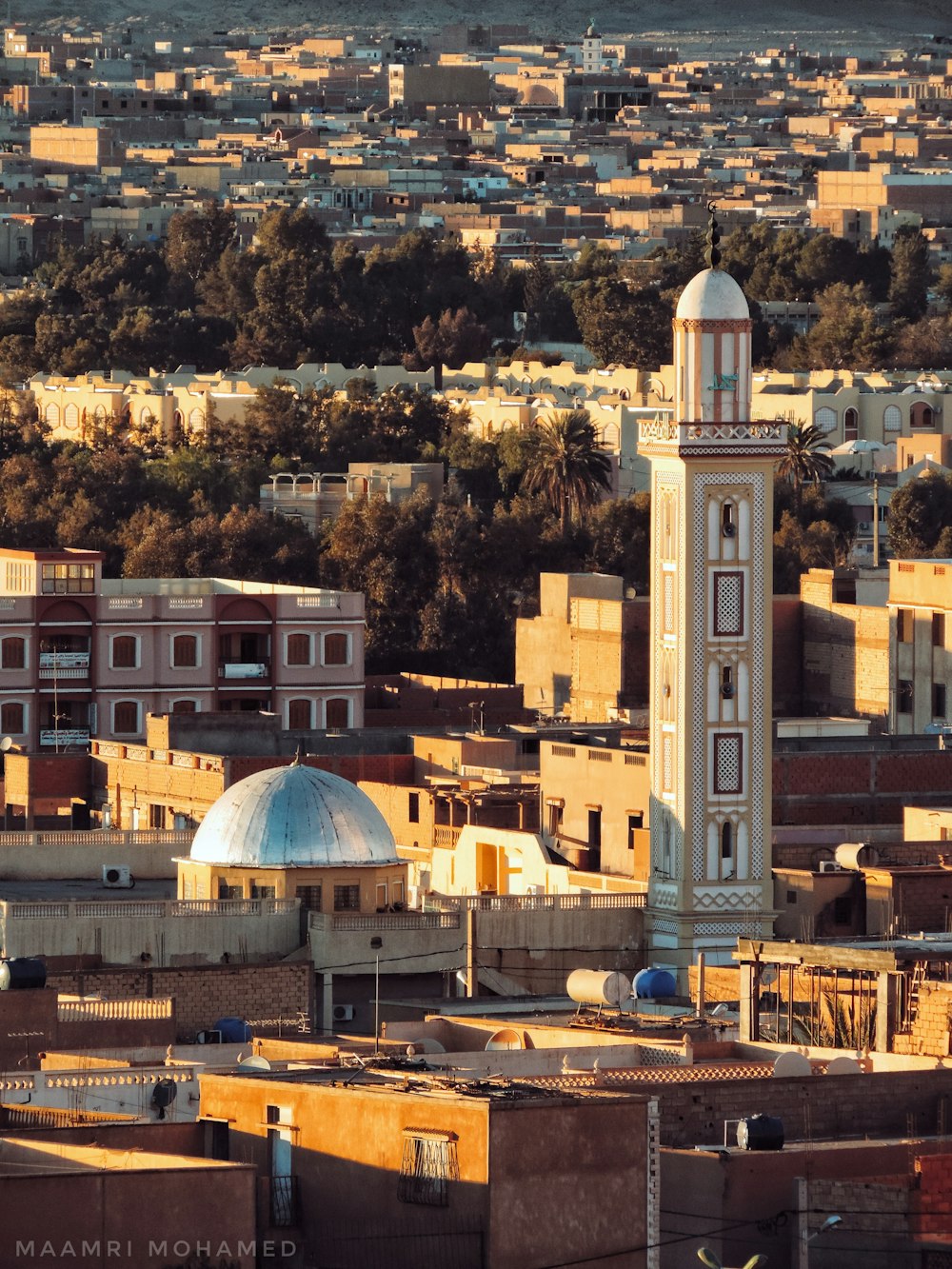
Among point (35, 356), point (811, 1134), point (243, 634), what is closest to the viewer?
point (811, 1134)

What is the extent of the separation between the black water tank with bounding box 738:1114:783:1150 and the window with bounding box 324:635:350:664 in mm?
40562

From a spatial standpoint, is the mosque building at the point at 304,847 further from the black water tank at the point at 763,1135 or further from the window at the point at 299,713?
the window at the point at 299,713

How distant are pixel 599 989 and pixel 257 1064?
6.37 m

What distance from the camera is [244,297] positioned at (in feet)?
363

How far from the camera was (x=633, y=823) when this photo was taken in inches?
1596

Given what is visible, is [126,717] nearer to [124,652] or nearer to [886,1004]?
[124,652]

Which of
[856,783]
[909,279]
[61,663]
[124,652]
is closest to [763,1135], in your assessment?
[856,783]

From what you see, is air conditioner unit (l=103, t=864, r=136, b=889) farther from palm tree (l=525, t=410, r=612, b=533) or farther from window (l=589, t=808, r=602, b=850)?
palm tree (l=525, t=410, r=612, b=533)

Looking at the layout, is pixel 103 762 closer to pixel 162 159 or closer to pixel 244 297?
pixel 244 297

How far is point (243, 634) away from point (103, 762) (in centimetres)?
1346

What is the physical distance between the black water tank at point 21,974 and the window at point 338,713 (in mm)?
31539

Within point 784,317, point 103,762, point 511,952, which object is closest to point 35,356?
point 784,317

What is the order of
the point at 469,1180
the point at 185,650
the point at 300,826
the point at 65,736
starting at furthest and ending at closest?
the point at 185,650, the point at 65,736, the point at 300,826, the point at 469,1180

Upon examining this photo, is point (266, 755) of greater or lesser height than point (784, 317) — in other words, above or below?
below
